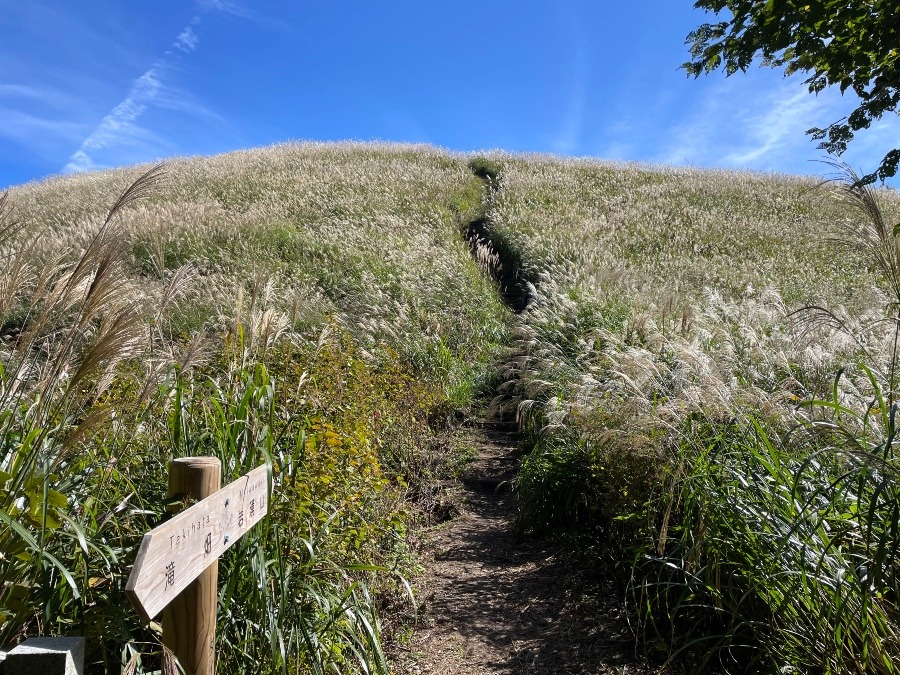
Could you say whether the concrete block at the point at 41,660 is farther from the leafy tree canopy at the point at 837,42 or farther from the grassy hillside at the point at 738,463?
the leafy tree canopy at the point at 837,42

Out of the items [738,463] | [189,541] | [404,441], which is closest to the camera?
[189,541]

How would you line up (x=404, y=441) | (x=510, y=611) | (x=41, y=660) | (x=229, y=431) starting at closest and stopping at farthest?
(x=41, y=660) → (x=229, y=431) → (x=510, y=611) → (x=404, y=441)

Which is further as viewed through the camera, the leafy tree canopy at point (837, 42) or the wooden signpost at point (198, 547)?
the leafy tree canopy at point (837, 42)

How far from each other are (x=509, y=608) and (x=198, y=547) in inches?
101

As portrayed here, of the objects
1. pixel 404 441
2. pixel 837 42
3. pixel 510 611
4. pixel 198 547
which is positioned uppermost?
pixel 837 42

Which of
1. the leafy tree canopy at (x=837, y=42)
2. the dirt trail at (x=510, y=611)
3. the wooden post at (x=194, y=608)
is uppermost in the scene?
the leafy tree canopy at (x=837, y=42)

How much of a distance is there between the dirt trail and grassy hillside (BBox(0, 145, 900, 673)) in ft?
0.69

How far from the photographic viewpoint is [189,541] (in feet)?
5.35

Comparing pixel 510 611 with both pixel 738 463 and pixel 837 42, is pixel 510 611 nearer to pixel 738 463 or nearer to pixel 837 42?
pixel 738 463

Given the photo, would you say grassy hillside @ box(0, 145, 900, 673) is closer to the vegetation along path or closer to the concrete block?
the vegetation along path

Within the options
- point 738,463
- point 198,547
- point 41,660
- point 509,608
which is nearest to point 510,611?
point 509,608

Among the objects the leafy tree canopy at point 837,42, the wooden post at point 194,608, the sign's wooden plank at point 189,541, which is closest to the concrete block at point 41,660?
the sign's wooden plank at point 189,541

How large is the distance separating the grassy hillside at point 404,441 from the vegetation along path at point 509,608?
0.69 ft

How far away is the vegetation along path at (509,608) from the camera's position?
125 inches
